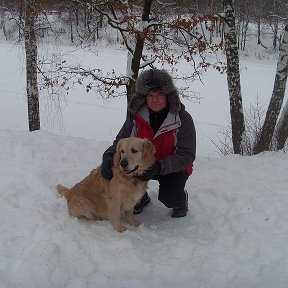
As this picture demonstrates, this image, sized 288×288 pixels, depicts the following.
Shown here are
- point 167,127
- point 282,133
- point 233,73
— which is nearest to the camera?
point 167,127

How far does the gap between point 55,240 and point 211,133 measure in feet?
32.5

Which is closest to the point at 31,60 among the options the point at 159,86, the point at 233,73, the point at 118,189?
the point at 233,73

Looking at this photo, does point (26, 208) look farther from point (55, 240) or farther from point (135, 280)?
point (135, 280)

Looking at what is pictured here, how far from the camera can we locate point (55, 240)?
324cm

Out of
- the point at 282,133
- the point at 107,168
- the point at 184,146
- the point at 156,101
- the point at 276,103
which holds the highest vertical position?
the point at 156,101

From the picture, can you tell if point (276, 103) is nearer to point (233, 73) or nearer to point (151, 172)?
point (233, 73)

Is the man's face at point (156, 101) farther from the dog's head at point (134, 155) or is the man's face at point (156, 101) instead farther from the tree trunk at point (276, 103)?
the tree trunk at point (276, 103)

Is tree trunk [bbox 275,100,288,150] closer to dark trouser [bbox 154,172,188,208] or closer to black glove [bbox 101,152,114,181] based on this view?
dark trouser [bbox 154,172,188,208]

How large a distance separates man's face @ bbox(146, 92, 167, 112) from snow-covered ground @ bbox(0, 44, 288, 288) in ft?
4.18

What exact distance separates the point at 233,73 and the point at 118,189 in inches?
145

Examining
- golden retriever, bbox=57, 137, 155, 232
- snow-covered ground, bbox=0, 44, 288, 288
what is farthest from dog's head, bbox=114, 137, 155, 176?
snow-covered ground, bbox=0, 44, 288, 288

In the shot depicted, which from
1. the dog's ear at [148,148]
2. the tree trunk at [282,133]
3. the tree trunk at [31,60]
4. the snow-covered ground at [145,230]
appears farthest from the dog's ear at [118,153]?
the tree trunk at [31,60]

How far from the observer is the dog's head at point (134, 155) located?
3.40 metres

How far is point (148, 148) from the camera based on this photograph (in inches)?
139
